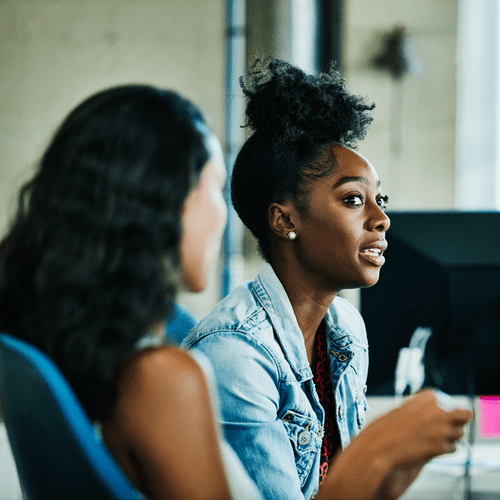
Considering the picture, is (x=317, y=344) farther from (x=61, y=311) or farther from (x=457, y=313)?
(x=61, y=311)

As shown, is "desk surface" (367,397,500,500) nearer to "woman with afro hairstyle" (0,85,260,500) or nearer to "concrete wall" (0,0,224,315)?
"woman with afro hairstyle" (0,85,260,500)

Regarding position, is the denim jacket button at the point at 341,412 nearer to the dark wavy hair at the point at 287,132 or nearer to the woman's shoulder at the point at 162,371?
the dark wavy hair at the point at 287,132

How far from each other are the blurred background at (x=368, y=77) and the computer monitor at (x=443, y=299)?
1.80 m

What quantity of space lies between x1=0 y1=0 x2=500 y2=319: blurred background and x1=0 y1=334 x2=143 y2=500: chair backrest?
252 cm

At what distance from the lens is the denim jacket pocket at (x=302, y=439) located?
99 centimetres

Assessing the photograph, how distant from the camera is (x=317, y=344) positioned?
1192 mm

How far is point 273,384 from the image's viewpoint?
0.97 m

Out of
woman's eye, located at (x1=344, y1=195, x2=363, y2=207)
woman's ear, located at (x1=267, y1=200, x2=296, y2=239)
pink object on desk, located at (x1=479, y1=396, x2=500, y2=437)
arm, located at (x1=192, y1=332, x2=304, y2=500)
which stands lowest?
pink object on desk, located at (x1=479, y1=396, x2=500, y2=437)

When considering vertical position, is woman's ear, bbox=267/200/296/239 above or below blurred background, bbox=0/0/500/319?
below

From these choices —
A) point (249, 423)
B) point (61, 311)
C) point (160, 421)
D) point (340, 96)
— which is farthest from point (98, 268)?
point (340, 96)

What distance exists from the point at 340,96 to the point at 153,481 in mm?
844

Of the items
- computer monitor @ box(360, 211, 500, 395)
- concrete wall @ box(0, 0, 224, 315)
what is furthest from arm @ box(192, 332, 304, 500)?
concrete wall @ box(0, 0, 224, 315)

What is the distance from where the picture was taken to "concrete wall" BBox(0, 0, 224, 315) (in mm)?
3195

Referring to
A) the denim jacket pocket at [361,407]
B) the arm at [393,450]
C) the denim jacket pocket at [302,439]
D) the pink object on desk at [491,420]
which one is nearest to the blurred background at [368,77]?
the pink object on desk at [491,420]
